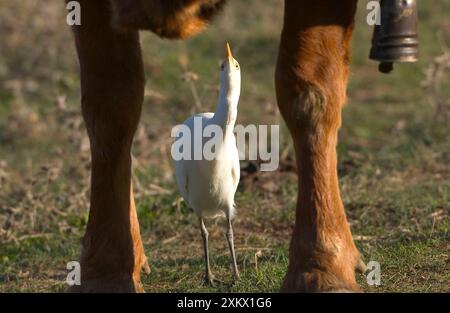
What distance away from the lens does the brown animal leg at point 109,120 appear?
464 centimetres

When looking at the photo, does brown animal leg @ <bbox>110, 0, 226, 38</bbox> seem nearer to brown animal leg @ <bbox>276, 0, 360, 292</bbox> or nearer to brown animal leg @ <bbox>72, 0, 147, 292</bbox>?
brown animal leg @ <bbox>276, 0, 360, 292</bbox>

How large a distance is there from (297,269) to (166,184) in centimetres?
294

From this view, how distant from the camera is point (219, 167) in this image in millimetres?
4711

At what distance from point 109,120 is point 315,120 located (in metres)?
0.96

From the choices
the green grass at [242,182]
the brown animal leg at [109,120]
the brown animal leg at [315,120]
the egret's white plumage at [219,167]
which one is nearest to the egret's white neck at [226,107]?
the egret's white plumage at [219,167]

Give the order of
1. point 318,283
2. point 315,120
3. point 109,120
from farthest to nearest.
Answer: point 109,120 < point 315,120 < point 318,283

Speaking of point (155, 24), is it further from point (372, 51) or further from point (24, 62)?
point (24, 62)

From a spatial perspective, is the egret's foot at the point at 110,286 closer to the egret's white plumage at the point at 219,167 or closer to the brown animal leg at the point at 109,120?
the brown animal leg at the point at 109,120

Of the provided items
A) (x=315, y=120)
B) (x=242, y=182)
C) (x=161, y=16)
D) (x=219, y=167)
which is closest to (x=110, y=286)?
(x=219, y=167)

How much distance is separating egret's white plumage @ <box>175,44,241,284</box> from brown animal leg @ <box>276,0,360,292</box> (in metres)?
0.29

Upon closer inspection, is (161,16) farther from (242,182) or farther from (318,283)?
(242,182)

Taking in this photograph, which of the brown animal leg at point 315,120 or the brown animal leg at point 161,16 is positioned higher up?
the brown animal leg at point 161,16

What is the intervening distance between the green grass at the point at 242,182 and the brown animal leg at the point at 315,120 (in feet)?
1.19

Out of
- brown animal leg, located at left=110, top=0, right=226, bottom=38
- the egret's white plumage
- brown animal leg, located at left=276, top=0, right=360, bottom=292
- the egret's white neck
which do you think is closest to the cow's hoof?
brown animal leg, located at left=276, top=0, right=360, bottom=292
